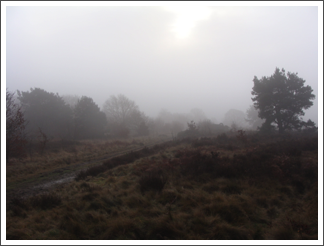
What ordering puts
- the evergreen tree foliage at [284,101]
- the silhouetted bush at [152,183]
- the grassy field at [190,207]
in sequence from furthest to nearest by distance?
the evergreen tree foliage at [284,101], the silhouetted bush at [152,183], the grassy field at [190,207]

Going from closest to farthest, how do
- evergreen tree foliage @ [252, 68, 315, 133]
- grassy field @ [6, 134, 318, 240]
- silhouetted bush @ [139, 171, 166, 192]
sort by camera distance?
grassy field @ [6, 134, 318, 240] < silhouetted bush @ [139, 171, 166, 192] < evergreen tree foliage @ [252, 68, 315, 133]

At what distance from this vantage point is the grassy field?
375 centimetres

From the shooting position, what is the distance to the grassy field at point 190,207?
3746mm

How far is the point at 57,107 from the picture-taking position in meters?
34.2

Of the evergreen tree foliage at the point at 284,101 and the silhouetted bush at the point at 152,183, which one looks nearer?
the silhouetted bush at the point at 152,183

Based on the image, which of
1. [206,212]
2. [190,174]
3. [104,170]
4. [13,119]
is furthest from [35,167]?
[206,212]

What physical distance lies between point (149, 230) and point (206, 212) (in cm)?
149

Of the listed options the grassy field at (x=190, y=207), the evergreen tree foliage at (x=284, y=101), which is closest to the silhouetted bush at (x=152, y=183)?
the grassy field at (x=190, y=207)

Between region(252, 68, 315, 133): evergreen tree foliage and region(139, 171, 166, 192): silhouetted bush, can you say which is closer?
region(139, 171, 166, 192): silhouetted bush

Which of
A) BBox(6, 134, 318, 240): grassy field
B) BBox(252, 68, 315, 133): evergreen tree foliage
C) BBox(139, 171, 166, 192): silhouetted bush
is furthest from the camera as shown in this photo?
BBox(252, 68, 315, 133): evergreen tree foliage

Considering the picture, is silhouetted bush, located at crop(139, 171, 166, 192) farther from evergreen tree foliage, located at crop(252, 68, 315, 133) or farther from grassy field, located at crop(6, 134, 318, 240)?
evergreen tree foliage, located at crop(252, 68, 315, 133)

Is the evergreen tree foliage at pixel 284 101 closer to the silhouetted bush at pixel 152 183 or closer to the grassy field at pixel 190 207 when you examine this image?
the grassy field at pixel 190 207

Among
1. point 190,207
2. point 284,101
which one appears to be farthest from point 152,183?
point 284,101

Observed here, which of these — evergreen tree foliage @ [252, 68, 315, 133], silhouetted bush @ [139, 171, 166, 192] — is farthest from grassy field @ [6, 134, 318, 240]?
evergreen tree foliage @ [252, 68, 315, 133]
